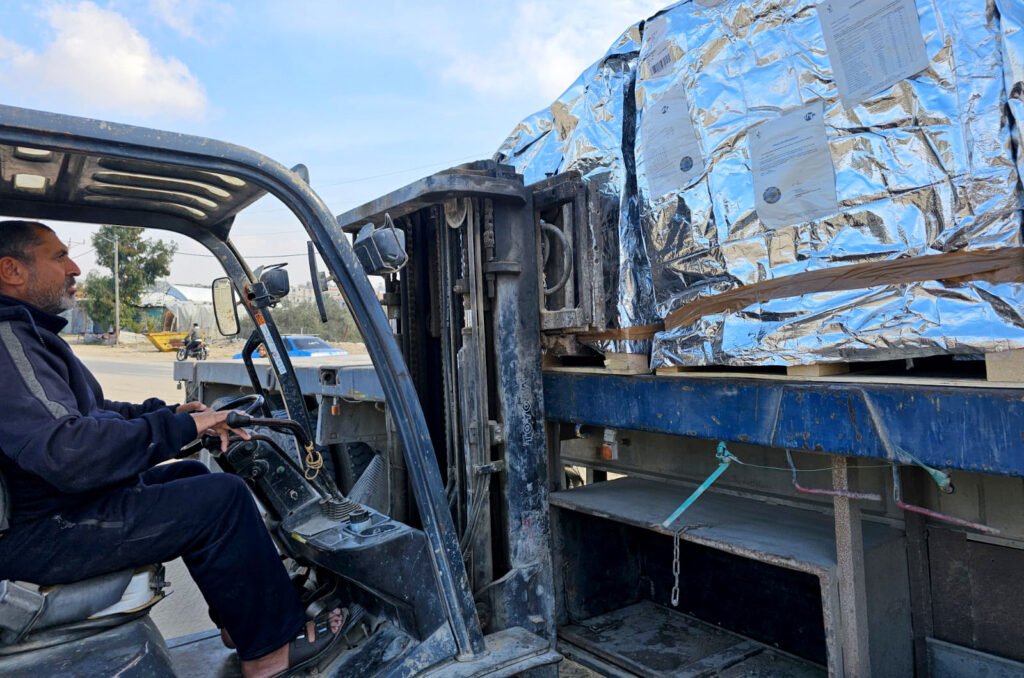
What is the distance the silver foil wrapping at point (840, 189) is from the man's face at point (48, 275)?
2.02m

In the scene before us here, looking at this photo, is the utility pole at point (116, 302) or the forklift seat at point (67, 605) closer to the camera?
the forklift seat at point (67, 605)

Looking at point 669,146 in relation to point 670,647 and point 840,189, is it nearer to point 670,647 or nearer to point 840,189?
point 840,189

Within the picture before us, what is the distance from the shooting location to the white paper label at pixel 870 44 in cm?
201

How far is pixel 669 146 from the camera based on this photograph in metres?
2.72

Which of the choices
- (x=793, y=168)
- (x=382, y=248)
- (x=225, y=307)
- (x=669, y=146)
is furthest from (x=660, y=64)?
(x=225, y=307)

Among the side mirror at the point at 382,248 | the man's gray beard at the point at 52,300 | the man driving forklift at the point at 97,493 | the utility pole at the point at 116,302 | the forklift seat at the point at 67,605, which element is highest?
the utility pole at the point at 116,302

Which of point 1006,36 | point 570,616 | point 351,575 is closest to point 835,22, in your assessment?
point 1006,36

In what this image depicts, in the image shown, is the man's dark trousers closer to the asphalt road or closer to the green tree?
the asphalt road

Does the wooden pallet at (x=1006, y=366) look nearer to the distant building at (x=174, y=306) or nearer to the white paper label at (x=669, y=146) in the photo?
the white paper label at (x=669, y=146)

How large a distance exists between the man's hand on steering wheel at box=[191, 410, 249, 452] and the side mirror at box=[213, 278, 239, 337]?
2.32ft

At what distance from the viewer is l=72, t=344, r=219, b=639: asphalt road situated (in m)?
4.67

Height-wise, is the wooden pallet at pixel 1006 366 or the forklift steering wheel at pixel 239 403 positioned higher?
the wooden pallet at pixel 1006 366

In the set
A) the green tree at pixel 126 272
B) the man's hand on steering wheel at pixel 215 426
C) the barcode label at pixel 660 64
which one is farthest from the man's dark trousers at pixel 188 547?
the green tree at pixel 126 272

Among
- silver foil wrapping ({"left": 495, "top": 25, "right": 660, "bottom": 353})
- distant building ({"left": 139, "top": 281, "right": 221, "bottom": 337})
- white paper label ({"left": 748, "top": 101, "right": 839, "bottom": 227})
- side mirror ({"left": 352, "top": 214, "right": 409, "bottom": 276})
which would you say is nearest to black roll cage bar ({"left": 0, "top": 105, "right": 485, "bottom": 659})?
side mirror ({"left": 352, "top": 214, "right": 409, "bottom": 276})
